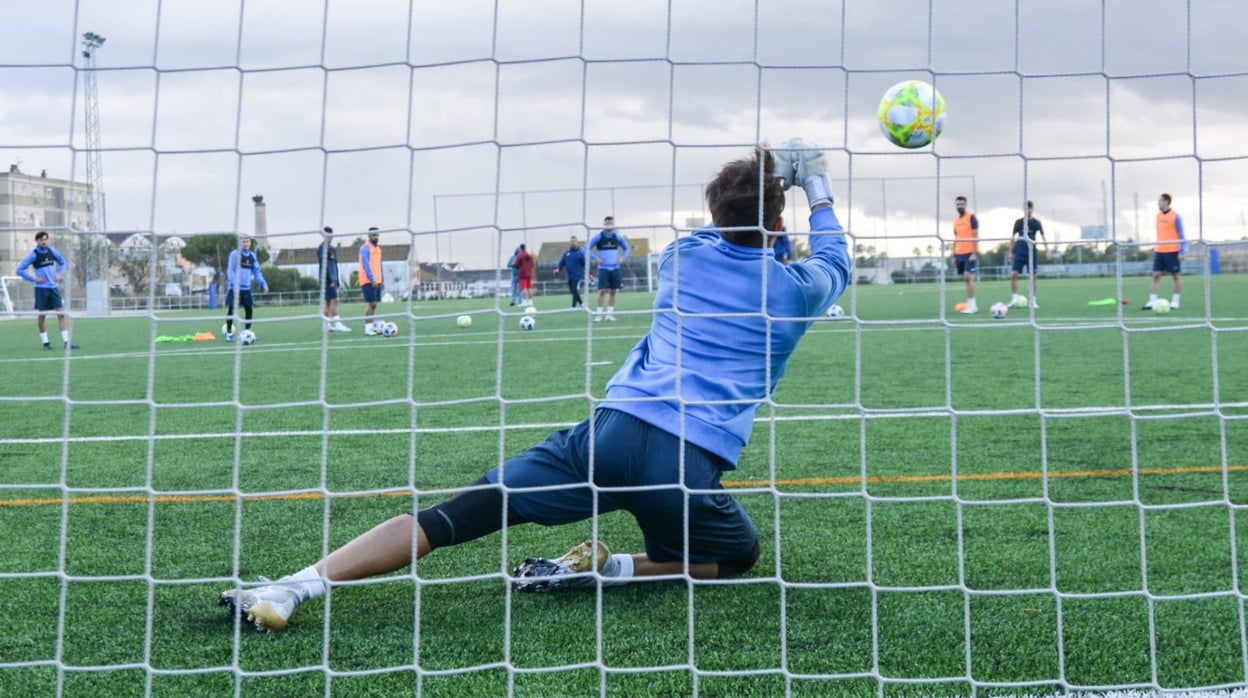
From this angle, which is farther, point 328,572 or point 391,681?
point 328,572

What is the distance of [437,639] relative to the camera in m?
3.19

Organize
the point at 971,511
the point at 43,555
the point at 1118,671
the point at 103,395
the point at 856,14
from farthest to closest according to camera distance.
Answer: the point at 103,395
the point at 971,511
the point at 43,555
the point at 856,14
the point at 1118,671

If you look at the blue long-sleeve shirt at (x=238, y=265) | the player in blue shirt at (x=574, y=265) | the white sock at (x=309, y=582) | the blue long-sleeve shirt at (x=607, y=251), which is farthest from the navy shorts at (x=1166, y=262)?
the white sock at (x=309, y=582)

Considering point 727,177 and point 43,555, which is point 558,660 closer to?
point 727,177

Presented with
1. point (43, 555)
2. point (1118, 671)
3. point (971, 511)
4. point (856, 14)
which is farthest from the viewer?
point (971, 511)

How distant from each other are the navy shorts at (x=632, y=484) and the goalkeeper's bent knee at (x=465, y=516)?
0.14ft

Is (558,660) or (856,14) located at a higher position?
(856,14)

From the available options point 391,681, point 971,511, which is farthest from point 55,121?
point 971,511

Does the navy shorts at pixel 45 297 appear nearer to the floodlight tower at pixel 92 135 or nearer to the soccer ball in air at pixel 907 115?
the floodlight tower at pixel 92 135

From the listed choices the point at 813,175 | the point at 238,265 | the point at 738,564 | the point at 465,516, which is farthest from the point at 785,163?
the point at 238,265

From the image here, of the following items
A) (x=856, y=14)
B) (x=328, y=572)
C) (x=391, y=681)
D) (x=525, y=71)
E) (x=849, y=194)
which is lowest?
(x=391, y=681)

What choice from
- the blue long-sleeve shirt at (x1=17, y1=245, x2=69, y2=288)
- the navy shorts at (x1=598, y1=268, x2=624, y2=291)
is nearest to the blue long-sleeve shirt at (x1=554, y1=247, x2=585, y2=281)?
the navy shorts at (x1=598, y1=268, x2=624, y2=291)

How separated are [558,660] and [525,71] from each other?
5.06ft

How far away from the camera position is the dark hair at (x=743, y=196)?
3246 mm
